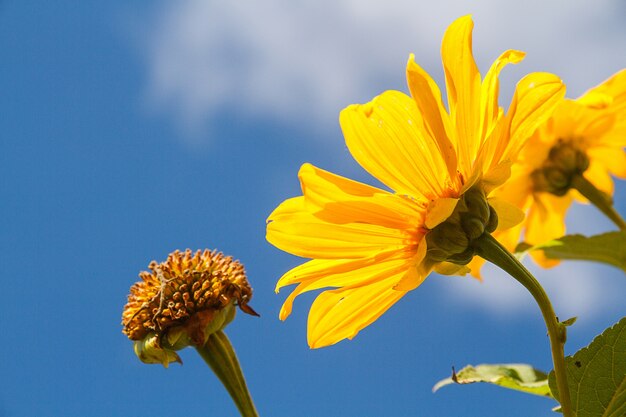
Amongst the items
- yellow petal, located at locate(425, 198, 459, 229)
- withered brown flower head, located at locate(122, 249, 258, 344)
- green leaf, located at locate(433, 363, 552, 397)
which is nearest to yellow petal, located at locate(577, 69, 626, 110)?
yellow petal, located at locate(425, 198, 459, 229)

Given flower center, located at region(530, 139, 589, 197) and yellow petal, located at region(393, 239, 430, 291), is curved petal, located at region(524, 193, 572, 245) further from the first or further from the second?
yellow petal, located at region(393, 239, 430, 291)

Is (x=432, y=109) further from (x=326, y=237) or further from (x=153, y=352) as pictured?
(x=153, y=352)

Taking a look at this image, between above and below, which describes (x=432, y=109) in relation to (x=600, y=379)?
above

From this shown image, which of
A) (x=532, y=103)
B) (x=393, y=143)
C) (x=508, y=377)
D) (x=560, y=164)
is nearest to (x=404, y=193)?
(x=393, y=143)

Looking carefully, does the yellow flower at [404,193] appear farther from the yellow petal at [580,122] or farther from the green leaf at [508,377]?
the yellow petal at [580,122]

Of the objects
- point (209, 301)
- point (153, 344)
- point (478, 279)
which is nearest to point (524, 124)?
point (478, 279)

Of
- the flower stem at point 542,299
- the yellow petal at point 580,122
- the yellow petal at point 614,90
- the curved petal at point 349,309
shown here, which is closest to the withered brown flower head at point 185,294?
the curved petal at point 349,309
